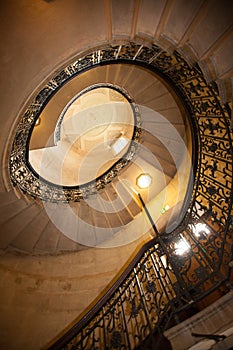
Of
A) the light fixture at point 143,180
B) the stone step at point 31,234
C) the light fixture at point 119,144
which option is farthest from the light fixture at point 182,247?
the light fixture at point 119,144

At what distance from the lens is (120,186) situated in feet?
20.7

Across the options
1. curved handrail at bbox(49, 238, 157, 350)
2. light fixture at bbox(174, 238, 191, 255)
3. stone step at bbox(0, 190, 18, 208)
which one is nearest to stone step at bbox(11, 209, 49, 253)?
stone step at bbox(0, 190, 18, 208)

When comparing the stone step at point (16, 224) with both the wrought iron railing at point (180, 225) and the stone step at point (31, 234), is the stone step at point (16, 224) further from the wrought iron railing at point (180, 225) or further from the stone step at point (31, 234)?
the wrought iron railing at point (180, 225)

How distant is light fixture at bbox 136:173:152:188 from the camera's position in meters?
6.21

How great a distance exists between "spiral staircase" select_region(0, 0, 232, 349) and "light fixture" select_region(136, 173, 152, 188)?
223mm

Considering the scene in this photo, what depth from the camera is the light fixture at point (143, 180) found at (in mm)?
6207

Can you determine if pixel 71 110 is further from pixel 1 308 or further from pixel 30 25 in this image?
pixel 1 308

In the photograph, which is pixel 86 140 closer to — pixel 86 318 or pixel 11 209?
pixel 11 209

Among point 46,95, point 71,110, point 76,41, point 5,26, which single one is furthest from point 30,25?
point 71,110

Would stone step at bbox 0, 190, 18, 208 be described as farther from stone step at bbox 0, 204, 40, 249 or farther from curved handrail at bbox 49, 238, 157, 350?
curved handrail at bbox 49, 238, 157, 350

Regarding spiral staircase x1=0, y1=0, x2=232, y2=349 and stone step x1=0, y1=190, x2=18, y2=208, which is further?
stone step x1=0, y1=190, x2=18, y2=208

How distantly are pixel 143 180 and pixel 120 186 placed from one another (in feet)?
2.33

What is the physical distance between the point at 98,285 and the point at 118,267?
0.65 m

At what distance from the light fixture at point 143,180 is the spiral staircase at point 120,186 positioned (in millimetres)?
223
